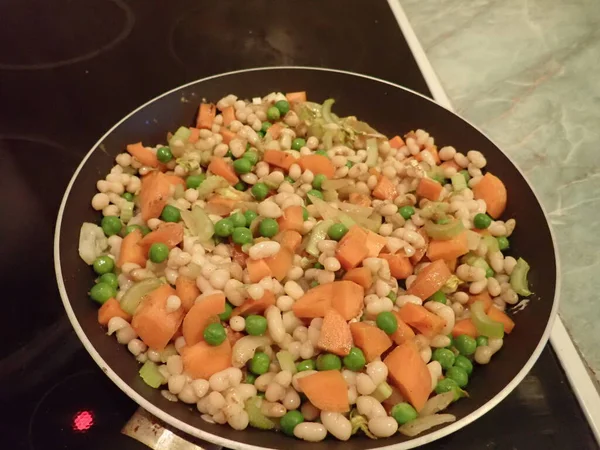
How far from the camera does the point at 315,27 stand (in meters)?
1.90

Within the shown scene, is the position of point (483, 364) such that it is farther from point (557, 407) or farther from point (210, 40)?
point (210, 40)

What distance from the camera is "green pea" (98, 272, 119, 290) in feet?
3.71

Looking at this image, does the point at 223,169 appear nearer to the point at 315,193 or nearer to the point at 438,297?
the point at 315,193

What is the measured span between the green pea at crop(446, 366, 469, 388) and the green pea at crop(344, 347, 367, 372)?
0.58 ft

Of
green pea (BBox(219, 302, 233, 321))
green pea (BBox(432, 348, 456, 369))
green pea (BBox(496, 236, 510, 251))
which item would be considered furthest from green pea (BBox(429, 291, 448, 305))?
green pea (BBox(219, 302, 233, 321))

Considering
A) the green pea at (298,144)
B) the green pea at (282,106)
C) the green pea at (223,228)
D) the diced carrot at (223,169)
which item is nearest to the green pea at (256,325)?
the green pea at (223,228)

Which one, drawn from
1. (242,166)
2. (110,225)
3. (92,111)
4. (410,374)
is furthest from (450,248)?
(92,111)

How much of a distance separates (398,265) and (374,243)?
2.8 inches

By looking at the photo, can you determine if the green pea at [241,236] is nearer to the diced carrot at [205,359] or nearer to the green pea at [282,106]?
the diced carrot at [205,359]

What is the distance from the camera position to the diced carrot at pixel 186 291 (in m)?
1.07

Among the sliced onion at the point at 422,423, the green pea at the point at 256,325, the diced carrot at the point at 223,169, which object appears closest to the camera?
the sliced onion at the point at 422,423

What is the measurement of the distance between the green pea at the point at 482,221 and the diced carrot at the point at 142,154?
0.79m

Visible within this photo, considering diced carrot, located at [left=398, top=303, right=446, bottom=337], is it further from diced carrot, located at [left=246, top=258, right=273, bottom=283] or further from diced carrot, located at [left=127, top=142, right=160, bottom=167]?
diced carrot, located at [left=127, top=142, right=160, bottom=167]

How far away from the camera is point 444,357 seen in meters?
1.08
